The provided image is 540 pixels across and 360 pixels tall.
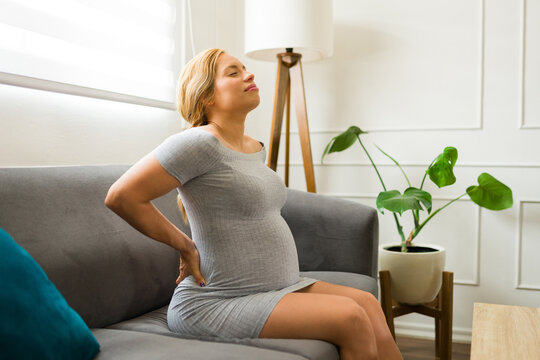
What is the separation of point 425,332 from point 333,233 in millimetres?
1130

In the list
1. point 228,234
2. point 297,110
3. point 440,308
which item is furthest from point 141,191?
point 440,308

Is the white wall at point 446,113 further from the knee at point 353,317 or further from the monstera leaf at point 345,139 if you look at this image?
the knee at point 353,317

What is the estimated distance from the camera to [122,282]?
1422 millimetres

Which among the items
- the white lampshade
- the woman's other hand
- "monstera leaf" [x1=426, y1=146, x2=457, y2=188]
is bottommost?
the woman's other hand

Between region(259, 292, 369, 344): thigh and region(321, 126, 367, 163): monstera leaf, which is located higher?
region(321, 126, 367, 163): monstera leaf

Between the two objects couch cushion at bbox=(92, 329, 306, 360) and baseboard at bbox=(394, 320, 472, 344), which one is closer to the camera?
couch cushion at bbox=(92, 329, 306, 360)

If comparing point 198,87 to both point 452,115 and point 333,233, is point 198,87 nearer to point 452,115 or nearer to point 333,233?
point 333,233

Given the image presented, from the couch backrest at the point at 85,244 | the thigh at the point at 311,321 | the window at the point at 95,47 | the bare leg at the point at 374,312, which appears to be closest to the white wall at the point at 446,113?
the window at the point at 95,47

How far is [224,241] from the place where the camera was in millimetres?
1310

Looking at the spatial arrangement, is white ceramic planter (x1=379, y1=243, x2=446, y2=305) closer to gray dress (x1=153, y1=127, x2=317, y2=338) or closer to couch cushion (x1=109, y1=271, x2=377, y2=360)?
couch cushion (x1=109, y1=271, x2=377, y2=360)

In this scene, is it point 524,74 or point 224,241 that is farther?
point 524,74

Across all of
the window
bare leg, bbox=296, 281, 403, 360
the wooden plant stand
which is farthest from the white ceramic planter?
the window

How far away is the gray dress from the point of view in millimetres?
1238

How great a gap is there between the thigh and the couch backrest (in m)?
0.45
